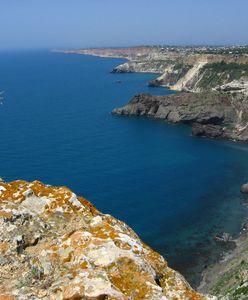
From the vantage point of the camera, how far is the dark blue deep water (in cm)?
5872

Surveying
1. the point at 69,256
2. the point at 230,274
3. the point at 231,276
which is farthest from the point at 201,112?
the point at 69,256

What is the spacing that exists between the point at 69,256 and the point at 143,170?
7674 centimetres

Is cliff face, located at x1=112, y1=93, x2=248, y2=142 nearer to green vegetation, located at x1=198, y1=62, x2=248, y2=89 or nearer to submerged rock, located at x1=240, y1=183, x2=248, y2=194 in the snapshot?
submerged rock, located at x1=240, y1=183, x2=248, y2=194

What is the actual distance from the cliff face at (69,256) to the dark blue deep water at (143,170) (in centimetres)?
3843

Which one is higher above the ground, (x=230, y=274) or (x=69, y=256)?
(x=69, y=256)

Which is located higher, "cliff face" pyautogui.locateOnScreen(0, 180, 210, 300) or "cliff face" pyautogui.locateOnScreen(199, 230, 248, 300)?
"cliff face" pyautogui.locateOnScreen(0, 180, 210, 300)

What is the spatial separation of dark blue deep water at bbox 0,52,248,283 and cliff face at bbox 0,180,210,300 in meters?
38.4

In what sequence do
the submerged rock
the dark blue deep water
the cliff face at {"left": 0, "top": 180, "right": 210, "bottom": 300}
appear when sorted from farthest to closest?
the submerged rock < the dark blue deep water < the cliff face at {"left": 0, "top": 180, "right": 210, "bottom": 300}

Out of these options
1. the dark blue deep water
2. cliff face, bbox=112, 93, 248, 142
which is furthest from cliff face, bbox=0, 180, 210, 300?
cliff face, bbox=112, 93, 248, 142

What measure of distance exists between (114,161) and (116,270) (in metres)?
81.9

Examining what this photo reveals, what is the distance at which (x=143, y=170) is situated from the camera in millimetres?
86375

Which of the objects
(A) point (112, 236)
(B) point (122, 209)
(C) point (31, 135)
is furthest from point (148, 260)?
(C) point (31, 135)

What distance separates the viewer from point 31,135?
110500mm

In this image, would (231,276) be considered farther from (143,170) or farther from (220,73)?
(220,73)
